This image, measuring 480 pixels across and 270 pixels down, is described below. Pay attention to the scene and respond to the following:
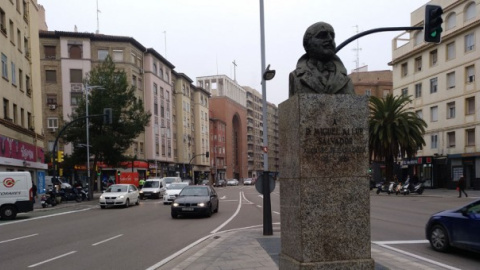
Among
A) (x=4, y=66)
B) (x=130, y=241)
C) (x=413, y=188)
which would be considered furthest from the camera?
(x=413, y=188)

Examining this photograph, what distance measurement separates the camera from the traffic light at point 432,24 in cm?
1237

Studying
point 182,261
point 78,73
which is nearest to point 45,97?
point 78,73

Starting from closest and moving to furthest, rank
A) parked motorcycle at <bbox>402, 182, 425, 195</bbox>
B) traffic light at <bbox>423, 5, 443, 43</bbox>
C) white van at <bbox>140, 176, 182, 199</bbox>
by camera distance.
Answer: traffic light at <bbox>423, 5, 443, 43</bbox> < parked motorcycle at <bbox>402, 182, 425, 195</bbox> < white van at <bbox>140, 176, 182, 199</bbox>

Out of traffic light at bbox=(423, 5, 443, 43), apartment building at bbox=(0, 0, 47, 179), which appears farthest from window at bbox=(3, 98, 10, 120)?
traffic light at bbox=(423, 5, 443, 43)

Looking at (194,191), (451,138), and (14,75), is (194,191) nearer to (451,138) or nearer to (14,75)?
(14,75)

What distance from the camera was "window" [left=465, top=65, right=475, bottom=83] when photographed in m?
37.1

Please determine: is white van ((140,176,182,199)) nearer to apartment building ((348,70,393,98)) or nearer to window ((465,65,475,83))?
window ((465,65,475,83))

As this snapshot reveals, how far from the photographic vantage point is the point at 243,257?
873 centimetres

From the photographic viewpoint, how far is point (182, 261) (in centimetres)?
879

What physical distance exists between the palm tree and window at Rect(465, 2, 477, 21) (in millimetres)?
9129

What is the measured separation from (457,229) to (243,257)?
4.71m

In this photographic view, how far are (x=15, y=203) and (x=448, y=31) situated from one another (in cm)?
3944

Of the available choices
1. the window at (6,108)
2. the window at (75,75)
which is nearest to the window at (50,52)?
the window at (75,75)

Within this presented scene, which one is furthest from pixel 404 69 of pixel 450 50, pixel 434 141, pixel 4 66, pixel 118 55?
pixel 4 66
